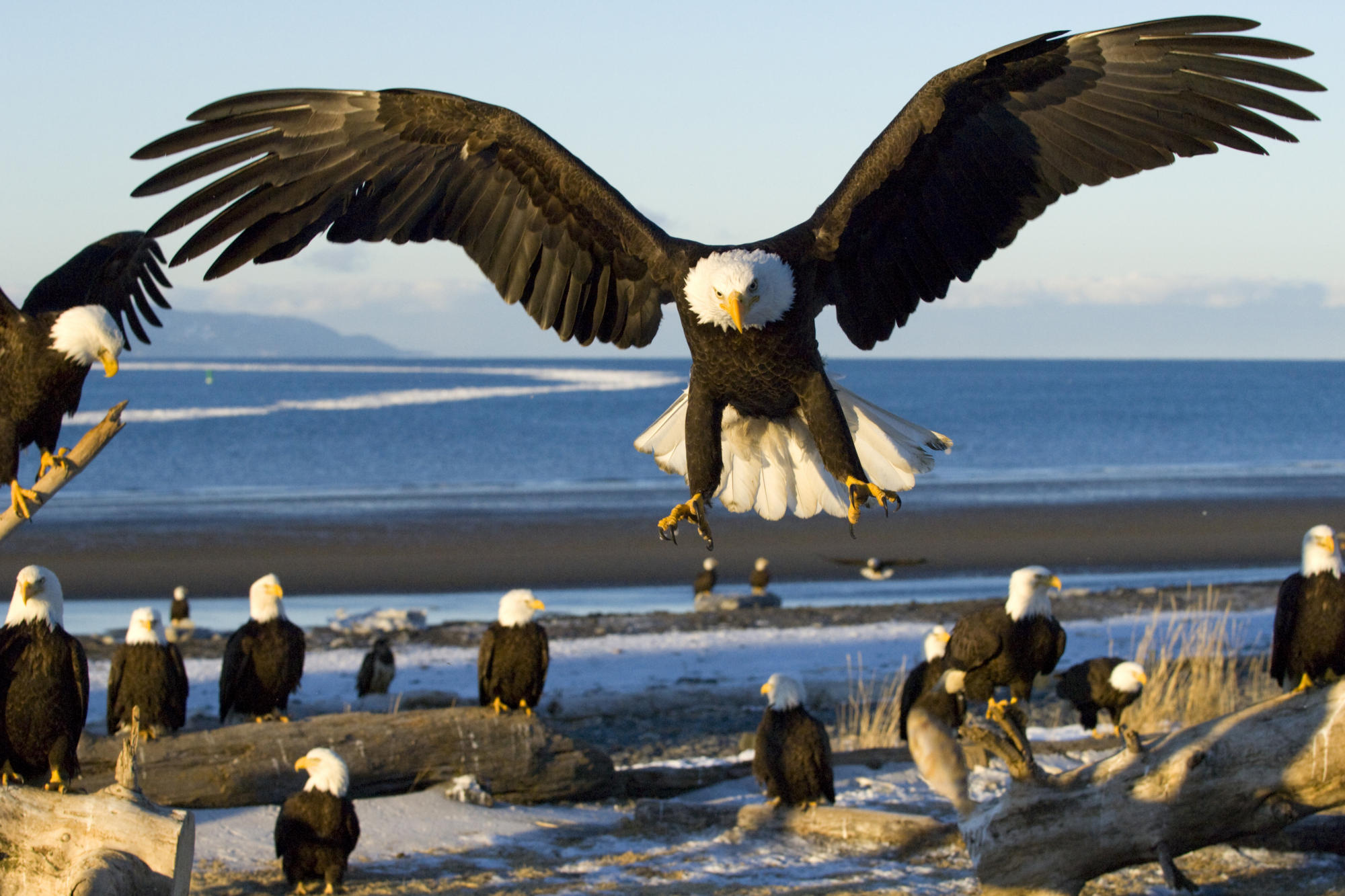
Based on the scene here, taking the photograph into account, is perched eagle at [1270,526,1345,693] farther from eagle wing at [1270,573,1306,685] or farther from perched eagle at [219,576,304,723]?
perched eagle at [219,576,304,723]

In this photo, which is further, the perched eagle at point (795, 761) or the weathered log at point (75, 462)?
the perched eagle at point (795, 761)

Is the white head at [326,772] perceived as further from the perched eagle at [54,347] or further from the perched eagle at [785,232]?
the perched eagle at [785,232]

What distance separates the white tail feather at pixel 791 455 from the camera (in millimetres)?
4582

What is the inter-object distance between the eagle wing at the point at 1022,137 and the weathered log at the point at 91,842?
2.43 meters

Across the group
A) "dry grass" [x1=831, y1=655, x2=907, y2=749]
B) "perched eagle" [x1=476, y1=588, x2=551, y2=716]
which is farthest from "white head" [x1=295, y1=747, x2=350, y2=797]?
"dry grass" [x1=831, y1=655, x2=907, y2=749]

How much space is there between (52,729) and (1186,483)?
23452 millimetres

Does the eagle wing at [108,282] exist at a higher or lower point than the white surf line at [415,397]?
lower

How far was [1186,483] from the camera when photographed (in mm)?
24922

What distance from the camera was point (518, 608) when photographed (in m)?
7.08

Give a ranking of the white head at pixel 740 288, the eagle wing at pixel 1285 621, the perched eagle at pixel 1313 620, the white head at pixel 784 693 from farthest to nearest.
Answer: the white head at pixel 784 693 → the eagle wing at pixel 1285 621 → the perched eagle at pixel 1313 620 → the white head at pixel 740 288

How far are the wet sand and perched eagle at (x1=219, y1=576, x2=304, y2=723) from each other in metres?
7.14

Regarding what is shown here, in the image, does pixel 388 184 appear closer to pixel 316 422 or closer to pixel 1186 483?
pixel 1186 483

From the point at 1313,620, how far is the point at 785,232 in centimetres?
317

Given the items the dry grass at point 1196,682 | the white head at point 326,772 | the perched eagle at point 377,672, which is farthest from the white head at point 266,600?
the dry grass at point 1196,682
